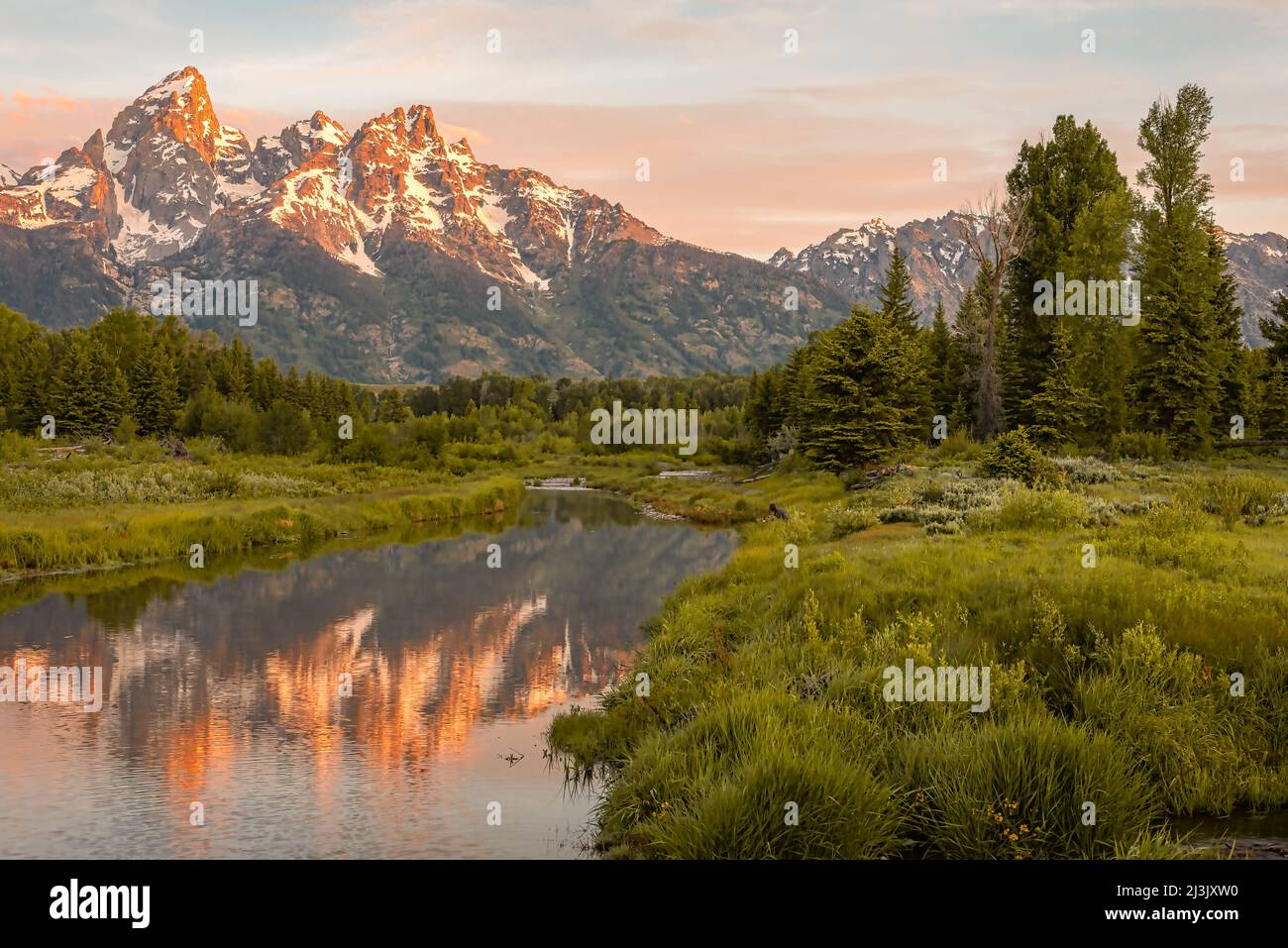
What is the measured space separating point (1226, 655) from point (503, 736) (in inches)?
501

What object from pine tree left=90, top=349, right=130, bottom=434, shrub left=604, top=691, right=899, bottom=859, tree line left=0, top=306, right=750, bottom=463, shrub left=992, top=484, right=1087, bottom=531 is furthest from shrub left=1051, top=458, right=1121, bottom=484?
pine tree left=90, top=349, right=130, bottom=434

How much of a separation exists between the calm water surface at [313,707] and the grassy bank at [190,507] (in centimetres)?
307

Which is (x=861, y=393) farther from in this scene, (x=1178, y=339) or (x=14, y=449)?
(x=14, y=449)

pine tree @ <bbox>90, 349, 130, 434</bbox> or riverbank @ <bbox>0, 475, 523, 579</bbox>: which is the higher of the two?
pine tree @ <bbox>90, 349, 130, 434</bbox>

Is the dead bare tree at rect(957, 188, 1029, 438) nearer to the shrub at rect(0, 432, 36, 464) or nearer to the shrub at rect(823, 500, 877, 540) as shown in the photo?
the shrub at rect(823, 500, 877, 540)

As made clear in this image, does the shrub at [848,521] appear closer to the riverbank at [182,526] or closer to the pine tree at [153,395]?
the riverbank at [182,526]

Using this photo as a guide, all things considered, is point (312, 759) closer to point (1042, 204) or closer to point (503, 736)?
point (503, 736)

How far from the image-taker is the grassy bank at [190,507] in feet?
127

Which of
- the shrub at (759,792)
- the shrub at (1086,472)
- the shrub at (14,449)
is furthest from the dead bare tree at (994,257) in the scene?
the shrub at (14,449)

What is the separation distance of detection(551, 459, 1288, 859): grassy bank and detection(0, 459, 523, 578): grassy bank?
85.4 ft

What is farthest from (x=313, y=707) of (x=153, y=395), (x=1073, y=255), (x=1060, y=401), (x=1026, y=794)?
(x=153, y=395)

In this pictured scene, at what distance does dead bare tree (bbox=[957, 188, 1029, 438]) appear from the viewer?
57081 mm

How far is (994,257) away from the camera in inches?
2359
